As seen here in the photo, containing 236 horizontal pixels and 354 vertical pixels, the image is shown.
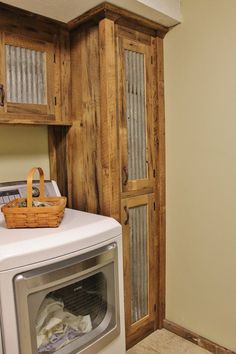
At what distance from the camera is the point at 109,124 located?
164cm

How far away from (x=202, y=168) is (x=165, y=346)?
1183 mm

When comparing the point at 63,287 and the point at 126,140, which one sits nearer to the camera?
the point at 63,287

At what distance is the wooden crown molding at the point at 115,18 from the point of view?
1.57m

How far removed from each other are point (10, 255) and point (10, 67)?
1035 millimetres

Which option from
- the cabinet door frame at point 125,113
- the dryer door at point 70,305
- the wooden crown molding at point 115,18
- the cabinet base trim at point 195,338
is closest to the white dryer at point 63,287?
the dryer door at point 70,305

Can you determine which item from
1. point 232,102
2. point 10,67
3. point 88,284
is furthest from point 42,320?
point 232,102

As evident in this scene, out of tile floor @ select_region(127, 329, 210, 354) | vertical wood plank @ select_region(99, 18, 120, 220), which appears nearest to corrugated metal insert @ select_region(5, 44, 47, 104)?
vertical wood plank @ select_region(99, 18, 120, 220)

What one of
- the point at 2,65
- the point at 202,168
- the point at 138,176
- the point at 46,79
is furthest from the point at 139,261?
the point at 2,65

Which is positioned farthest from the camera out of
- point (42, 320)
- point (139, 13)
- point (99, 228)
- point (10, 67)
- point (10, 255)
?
point (139, 13)

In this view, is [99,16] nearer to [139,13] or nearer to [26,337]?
[139,13]

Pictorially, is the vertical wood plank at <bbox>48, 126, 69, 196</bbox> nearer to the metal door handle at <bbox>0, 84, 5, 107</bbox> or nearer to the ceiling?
the metal door handle at <bbox>0, 84, 5, 107</bbox>

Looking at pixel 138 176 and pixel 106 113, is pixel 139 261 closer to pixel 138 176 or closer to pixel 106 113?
pixel 138 176

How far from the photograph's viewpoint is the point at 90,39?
5.57 feet

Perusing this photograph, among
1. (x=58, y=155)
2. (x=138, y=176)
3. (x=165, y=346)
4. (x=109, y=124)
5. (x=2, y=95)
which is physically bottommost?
(x=165, y=346)
